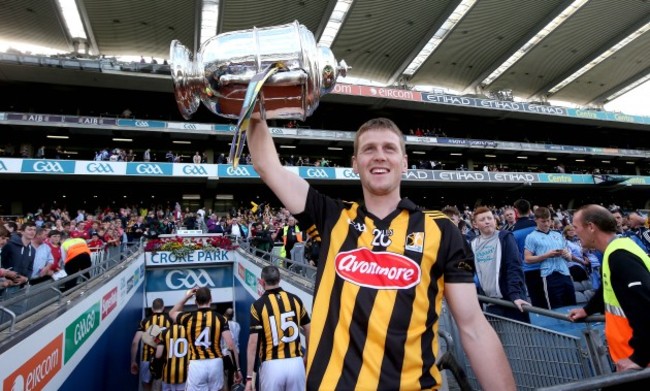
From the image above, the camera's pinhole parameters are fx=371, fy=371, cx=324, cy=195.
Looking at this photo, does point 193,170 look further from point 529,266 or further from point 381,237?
point 381,237

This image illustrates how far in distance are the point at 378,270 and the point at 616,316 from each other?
5.52 ft

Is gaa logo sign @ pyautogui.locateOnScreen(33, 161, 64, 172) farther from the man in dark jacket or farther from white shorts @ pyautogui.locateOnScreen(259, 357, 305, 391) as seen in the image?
white shorts @ pyautogui.locateOnScreen(259, 357, 305, 391)

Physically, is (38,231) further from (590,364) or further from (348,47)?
(348,47)

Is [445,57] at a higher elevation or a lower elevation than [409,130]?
higher

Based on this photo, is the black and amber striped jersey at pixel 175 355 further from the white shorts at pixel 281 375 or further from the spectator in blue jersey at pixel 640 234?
the spectator in blue jersey at pixel 640 234

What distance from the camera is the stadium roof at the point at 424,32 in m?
19.5

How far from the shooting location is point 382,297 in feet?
3.76

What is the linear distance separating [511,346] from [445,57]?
86.9 feet

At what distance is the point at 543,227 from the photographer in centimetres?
397

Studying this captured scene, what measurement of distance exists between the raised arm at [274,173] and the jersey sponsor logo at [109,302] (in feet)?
18.6

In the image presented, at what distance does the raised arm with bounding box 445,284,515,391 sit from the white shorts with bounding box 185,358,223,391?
445 centimetres

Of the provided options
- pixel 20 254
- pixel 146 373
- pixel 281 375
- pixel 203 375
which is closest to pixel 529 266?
pixel 281 375

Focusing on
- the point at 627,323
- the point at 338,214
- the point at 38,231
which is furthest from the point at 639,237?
the point at 38,231

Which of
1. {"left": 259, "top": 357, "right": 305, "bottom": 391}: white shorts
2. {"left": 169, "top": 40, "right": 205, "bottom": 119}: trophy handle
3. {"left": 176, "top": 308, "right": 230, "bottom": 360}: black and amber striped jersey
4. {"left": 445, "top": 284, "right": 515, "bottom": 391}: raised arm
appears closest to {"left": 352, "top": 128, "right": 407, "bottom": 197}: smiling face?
{"left": 445, "top": 284, "right": 515, "bottom": 391}: raised arm
